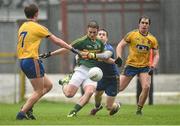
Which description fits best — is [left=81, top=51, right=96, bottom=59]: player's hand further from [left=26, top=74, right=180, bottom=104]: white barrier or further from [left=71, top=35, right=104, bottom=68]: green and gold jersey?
[left=26, top=74, right=180, bottom=104]: white barrier

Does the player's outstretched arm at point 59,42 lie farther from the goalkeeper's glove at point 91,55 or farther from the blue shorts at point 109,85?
the blue shorts at point 109,85

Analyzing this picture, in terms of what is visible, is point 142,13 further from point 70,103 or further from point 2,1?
point 70,103

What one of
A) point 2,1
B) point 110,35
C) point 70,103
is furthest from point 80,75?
point 2,1

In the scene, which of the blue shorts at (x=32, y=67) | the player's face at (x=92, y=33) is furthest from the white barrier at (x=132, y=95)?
the blue shorts at (x=32, y=67)

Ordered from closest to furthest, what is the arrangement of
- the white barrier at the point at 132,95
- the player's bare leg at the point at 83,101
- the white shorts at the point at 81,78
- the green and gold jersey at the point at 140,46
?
the player's bare leg at the point at 83,101 → the white shorts at the point at 81,78 → the green and gold jersey at the point at 140,46 → the white barrier at the point at 132,95

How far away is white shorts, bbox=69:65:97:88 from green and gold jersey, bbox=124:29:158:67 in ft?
6.00

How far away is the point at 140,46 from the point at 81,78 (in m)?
2.19

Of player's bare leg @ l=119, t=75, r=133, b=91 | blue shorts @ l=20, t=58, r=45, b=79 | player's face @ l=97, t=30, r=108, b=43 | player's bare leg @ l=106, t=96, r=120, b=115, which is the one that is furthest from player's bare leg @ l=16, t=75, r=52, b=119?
player's bare leg @ l=119, t=75, r=133, b=91

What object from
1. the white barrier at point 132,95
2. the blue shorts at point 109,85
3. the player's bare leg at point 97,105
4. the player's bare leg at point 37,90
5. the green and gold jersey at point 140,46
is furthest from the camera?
the white barrier at point 132,95

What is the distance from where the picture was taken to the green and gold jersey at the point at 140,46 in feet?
59.6

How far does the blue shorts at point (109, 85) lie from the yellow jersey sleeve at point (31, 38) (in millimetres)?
3005

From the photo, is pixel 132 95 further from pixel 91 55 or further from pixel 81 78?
pixel 91 55

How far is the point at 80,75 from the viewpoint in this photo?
54.6 ft

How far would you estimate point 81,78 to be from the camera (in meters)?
16.6
